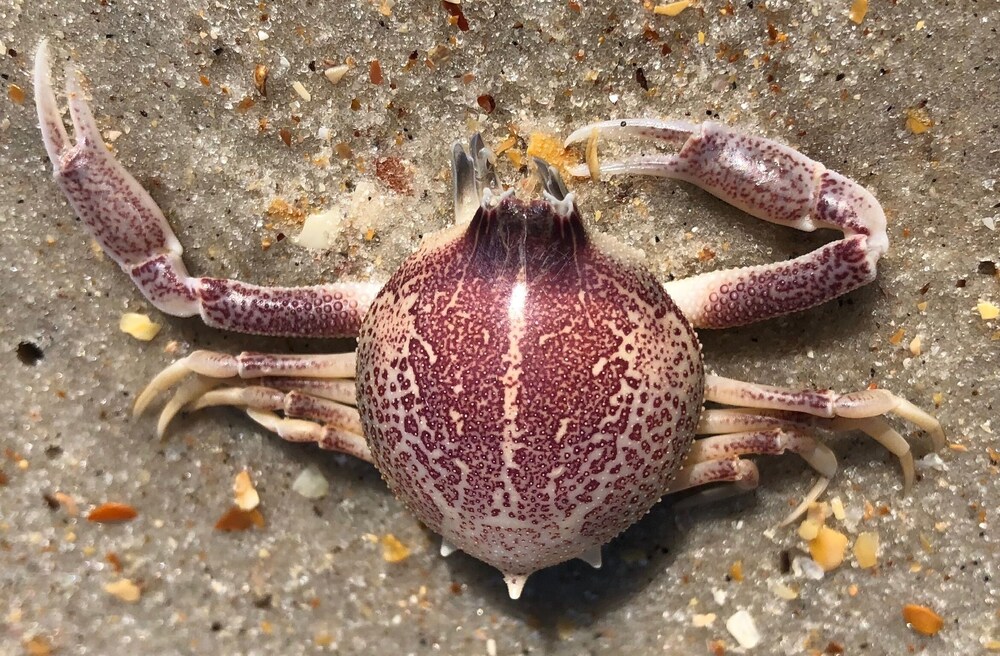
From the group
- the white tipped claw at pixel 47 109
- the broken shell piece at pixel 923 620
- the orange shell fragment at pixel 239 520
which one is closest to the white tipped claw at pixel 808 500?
the broken shell piece at pixel 923 620

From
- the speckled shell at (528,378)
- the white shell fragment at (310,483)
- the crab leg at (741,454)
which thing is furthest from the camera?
the white shell fragment at (310,483)

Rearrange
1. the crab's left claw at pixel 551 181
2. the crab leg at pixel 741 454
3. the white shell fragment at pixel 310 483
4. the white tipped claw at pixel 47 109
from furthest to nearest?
the white shell fragment at pixel 310 483
the crab leg at pixel 741 454
the white tipped claw at pixel 47 109
the crab's left claw at pixel 551 181

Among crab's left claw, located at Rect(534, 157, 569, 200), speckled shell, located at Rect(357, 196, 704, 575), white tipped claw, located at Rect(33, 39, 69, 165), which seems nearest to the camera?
speckled shell, located at Rect(357, 196, 704, 575)

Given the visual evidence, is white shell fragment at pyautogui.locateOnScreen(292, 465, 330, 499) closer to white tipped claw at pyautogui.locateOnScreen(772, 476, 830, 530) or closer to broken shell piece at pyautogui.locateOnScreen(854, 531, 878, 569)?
white tipped claw at pyautogui.locateOnScreen(772, 476, 830, 530)

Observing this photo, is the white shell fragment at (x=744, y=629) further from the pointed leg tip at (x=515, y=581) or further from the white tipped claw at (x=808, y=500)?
the pointed leg tip at (x=515, y=581)

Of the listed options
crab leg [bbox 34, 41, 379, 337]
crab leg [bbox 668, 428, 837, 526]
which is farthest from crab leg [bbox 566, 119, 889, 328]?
crab leg [bbox 34, 41, 379, 337]

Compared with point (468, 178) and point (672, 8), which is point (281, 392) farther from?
point (672, 8)
